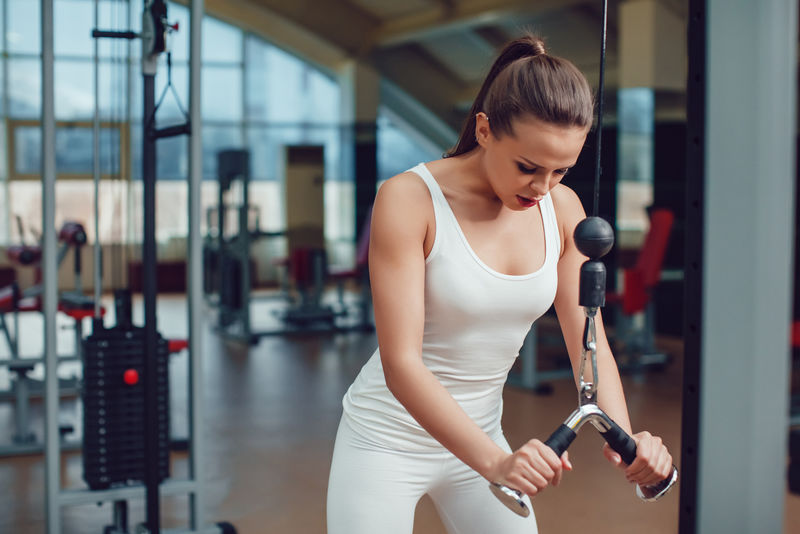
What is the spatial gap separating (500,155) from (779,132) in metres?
0.37

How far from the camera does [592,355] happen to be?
0.91 metres

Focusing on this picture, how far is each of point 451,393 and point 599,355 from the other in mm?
224

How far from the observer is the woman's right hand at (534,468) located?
90cm

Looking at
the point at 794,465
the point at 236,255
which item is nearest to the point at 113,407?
the point at 794,465

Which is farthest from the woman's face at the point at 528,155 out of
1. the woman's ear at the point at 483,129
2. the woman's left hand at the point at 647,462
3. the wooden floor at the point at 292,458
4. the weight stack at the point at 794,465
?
the wooden floor at the point at 292,458

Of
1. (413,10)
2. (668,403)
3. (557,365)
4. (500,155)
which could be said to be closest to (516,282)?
(500,155)

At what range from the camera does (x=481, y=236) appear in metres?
1.19

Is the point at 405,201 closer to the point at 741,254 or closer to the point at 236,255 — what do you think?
the point at 741,254

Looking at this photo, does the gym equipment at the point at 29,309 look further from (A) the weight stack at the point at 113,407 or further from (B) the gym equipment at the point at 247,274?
(B) the gym equipment at the point at 247,274

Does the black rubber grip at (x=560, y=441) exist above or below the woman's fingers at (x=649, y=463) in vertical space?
above

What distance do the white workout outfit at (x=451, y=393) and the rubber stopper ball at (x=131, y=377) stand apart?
152 centimetres

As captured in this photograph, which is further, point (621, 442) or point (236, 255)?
point (236, 255)

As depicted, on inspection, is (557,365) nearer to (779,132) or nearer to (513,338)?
(513,338)

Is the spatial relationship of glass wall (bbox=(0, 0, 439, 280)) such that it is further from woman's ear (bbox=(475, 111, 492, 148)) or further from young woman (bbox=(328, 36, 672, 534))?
woman's ear (bbox=(475, 111, 492, 148))
